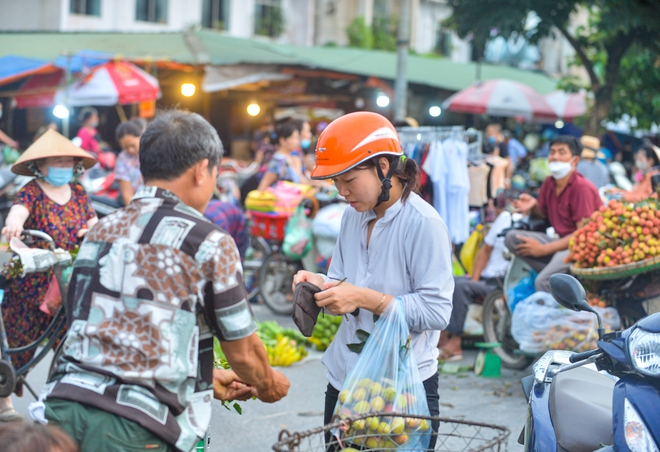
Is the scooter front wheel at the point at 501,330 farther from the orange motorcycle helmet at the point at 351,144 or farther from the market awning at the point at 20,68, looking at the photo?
the market awning at the point at 20,68

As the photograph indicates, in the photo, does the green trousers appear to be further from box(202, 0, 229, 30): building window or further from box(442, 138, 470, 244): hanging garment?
box(202, 0, 229, 30): building window

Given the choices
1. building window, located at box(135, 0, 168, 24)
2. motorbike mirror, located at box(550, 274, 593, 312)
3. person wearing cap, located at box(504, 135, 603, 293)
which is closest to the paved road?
Result: person wearing cap, located at box(504, 135, 603, 293)

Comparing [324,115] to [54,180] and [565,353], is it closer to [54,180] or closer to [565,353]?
[54,180]

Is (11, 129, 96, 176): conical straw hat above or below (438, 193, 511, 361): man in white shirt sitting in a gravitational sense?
above

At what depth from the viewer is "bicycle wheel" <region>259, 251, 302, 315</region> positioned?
343 inches

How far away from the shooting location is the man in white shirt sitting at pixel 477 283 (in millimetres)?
6719

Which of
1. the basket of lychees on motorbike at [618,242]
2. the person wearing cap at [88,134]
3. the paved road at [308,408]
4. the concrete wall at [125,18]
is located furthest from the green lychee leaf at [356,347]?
the concrete wall at [125,18]

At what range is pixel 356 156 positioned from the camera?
2789mm

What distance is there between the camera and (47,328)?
5191 millimetres

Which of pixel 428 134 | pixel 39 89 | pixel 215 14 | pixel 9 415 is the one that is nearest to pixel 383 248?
pixel 9 415

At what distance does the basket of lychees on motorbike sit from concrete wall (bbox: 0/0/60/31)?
58.6 feet

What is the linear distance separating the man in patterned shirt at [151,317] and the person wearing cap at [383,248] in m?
0.64

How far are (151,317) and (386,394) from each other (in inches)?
37.8

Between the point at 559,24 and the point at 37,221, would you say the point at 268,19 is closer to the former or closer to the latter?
the point at 559,24
